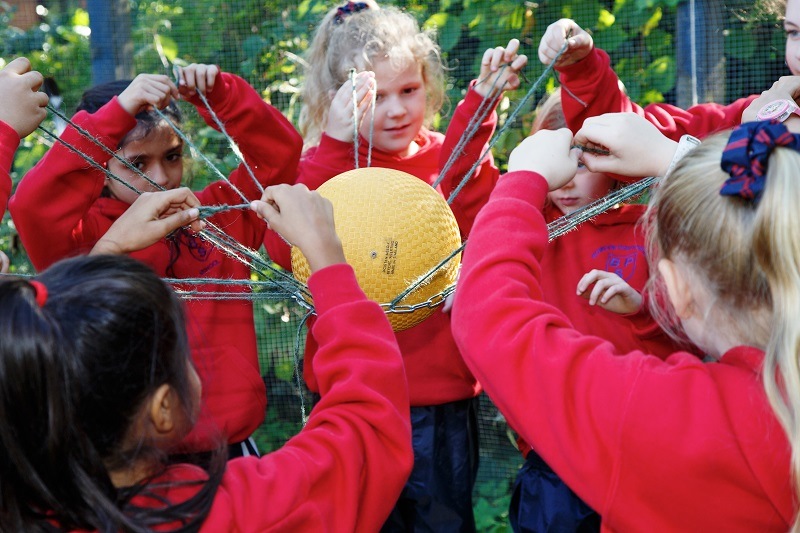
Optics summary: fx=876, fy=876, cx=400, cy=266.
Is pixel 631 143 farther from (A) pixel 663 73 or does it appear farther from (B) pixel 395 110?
(A) pixel 663 73

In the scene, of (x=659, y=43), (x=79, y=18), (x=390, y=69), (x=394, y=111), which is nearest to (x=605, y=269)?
(x=394, y=111)

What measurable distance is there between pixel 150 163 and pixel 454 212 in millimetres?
840

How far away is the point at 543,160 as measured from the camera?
1456mm

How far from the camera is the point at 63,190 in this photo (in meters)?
2.19

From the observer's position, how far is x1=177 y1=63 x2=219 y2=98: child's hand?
2342mm

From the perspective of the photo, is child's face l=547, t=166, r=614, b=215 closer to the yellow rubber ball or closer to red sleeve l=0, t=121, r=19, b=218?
the yellow rubber ball

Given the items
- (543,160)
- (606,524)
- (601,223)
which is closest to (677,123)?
(601,223)

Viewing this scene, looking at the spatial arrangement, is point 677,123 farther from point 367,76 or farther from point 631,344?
point 367,76

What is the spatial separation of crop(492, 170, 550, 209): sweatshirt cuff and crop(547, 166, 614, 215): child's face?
2.81 feet

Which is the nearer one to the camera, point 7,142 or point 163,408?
point 163,408

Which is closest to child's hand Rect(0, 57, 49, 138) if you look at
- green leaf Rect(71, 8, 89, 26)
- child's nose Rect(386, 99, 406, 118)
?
child's nose Rect(386, 99, 406, 118)

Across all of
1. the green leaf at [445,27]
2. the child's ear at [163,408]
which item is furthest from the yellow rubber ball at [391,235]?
the green leaf at [445,27]

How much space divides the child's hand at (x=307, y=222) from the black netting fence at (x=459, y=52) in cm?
172

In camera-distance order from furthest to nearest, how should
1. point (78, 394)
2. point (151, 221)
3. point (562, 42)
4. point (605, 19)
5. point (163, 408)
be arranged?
point (605, 19) → point (562, 42) → point (151, 221) → point (163, 408) → point (78, 394)
